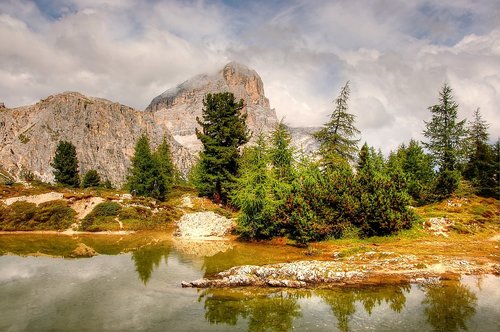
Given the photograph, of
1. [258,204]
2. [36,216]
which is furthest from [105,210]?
[258,204]

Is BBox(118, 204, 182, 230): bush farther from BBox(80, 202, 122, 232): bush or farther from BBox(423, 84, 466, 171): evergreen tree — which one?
BBox(423, 84, 466, 171): evergreen tree

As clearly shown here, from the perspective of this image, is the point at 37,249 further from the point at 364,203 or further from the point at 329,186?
the point at 364,203

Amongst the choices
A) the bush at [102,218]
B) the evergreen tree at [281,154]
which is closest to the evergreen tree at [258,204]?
the evergreen tree at [281,154]

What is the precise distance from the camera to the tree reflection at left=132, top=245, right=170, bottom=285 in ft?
80.6

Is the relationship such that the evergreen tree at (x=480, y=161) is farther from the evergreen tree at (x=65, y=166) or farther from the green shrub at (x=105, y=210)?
the evergreen tree at (x=65, y=166)

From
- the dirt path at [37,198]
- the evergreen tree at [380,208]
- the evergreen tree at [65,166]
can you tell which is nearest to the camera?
the evergreen tree at [380,208]

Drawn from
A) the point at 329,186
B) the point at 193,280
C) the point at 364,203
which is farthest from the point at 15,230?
the point at 364,203

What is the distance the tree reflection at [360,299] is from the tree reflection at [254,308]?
187 centimetres

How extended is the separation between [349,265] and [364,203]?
12520 millimetres

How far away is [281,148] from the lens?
154ft

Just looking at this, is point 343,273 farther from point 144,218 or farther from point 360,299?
point 144,218

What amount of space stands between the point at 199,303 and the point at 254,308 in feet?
9.61

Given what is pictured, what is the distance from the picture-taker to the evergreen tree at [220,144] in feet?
198

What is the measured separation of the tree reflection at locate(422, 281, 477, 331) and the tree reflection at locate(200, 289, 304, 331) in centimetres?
648
